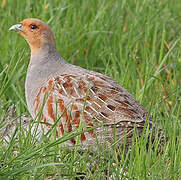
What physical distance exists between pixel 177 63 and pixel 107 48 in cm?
94

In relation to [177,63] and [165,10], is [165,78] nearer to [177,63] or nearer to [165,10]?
[177,63]

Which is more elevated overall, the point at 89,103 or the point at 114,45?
the point at 114,45

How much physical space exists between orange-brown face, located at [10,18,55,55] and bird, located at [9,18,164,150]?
0.18 m

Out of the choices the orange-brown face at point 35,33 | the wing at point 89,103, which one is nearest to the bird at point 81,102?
the wing at point 89,103

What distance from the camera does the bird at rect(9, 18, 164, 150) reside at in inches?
162

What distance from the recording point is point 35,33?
509cm

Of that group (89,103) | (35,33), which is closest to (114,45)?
(35,33)

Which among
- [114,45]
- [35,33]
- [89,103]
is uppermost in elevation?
[35,33]

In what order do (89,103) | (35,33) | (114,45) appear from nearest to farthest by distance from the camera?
1. (89,103)
2. (35,33)
3. (114,45)

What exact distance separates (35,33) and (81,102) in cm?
121

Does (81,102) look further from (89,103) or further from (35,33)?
(35,33)

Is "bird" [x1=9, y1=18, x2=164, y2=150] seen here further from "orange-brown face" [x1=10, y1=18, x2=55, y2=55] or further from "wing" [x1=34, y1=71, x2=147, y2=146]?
"orange-brown face" [x1=10, y1=18, x2=55, y2=55]

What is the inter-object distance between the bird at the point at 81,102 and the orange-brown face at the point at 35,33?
0.60 ft

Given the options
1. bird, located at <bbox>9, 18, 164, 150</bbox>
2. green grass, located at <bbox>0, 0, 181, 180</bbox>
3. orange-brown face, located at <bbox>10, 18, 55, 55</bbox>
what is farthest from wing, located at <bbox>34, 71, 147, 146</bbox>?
orange-brown face, located at <bbox>10, 18, 55, 55</bbox>
